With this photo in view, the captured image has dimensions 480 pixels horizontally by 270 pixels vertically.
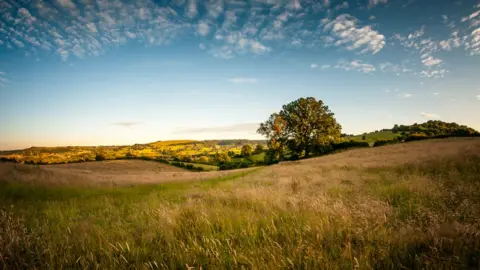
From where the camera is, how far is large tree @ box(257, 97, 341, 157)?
41.7m

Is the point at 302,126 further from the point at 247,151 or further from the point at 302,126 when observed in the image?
the point at 247,151

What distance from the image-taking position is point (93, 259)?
2639 mm

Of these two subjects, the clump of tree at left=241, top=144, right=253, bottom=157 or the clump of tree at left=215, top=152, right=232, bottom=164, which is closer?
the clump of tree at left=215, top=152, right=232, bottom=164

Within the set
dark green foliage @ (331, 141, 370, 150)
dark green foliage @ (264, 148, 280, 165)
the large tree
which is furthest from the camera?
dark green foliage @ (331, 141, 370, 150)

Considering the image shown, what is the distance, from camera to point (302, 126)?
42.2m

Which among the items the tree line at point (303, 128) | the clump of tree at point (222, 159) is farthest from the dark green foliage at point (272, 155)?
the clump of tree at point (222, 159)

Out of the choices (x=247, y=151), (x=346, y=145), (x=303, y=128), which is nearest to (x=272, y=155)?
(x=303, y=128)

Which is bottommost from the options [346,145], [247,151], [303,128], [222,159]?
[222,159]

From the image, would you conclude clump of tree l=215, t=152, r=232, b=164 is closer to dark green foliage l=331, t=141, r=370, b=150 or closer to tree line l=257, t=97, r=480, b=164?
tree line l=257, t=97, r=480, b=164

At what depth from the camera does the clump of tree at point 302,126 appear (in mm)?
41719

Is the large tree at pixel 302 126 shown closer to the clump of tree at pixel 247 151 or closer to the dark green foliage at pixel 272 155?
the dark green foliage at pixel 272 155

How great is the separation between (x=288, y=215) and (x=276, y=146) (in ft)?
134

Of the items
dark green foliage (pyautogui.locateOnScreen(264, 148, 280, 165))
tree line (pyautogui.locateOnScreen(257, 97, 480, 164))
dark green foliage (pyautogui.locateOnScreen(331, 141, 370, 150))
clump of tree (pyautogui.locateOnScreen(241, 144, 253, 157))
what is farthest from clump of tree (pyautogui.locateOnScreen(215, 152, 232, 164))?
dark green foliage (pyautogui.locateOnScreen(331, 141, 370, 150))

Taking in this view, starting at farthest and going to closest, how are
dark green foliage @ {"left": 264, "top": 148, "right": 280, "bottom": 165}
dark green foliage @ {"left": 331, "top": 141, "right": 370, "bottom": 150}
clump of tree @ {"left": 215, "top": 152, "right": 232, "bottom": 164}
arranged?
clump of tree @ {"left": 215, "top": 152, "right": 232, "bottom": 164}
dark green foliage @ {"left": 331, "top": 141, "right": 370, "bottom": 150}
dark green foliage @ {"left": 264, "top": 148, "right": 280, "bottom": 165}
